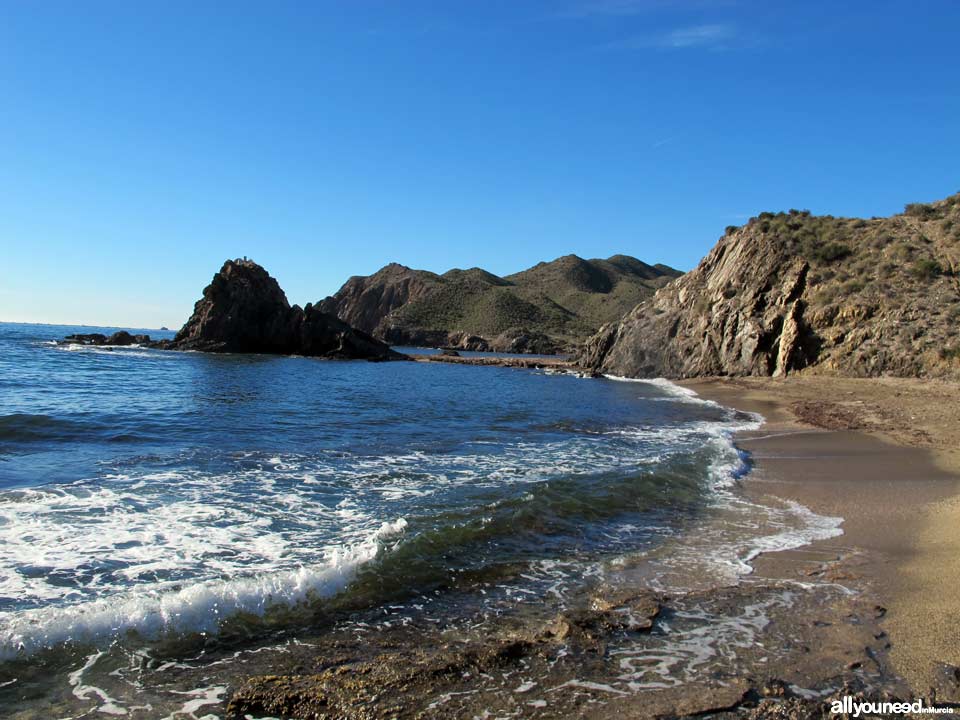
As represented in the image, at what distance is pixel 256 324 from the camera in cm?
6906

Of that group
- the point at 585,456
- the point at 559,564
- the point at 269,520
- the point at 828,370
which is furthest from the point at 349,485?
the point at 828,370

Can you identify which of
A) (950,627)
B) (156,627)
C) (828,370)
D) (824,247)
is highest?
(824,247)

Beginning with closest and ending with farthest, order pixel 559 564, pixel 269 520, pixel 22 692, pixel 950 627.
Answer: pixel 22 692
pixel 950 627
pixel 559 564
pixel 269 520

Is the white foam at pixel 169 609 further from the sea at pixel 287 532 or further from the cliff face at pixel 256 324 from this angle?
the cliff face at pixel 256 324

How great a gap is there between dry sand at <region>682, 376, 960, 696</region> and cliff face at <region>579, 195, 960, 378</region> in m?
5.58

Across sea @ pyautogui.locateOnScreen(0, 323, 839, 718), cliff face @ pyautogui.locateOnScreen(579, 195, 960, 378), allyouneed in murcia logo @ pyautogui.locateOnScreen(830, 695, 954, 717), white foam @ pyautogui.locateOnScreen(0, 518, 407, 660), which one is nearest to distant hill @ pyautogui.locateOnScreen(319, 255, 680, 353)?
cliff face @ pyautogui.locateOnScreen(579, 195, 960, 378)

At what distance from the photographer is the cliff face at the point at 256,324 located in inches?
2667

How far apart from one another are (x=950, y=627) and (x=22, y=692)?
712cm

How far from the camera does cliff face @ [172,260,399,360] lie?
67.8 m

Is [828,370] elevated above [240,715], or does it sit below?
above

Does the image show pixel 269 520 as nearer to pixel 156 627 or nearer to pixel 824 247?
pixel 156 627

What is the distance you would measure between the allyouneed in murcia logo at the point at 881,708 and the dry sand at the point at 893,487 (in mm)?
221

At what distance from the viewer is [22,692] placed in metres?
4.20

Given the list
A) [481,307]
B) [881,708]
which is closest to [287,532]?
[881,708]
